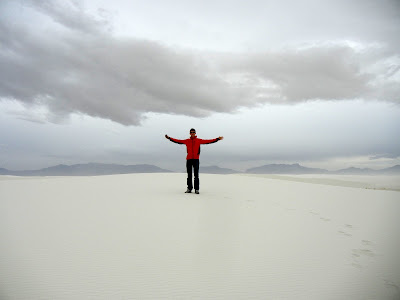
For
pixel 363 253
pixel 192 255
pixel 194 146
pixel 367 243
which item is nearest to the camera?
pixel 192 255

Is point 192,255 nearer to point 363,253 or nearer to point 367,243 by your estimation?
point 363,253

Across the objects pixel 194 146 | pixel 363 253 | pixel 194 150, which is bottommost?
pixel 363 253

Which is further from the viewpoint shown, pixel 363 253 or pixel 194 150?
pixel 194 150

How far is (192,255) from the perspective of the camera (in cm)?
350

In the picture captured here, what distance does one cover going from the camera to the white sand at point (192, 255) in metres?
2.72

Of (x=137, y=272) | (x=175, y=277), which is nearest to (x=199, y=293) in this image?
(x=175, y=277)

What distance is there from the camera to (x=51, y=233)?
4.25m

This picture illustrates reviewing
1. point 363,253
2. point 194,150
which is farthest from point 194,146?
point 363,253

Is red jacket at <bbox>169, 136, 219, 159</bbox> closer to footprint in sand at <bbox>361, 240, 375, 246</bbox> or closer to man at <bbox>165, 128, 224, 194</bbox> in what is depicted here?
man at <bbox>165, 128, 224, 194</bbox>

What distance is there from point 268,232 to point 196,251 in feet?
5.46

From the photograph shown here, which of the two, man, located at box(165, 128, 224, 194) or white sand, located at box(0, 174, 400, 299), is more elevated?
man, located at box(165, 128, 224, 194)

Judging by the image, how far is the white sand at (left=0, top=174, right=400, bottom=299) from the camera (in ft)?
8.92

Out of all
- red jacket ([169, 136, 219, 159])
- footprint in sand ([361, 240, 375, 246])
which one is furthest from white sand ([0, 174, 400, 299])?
red jacket ([169, 136, 219, 159])

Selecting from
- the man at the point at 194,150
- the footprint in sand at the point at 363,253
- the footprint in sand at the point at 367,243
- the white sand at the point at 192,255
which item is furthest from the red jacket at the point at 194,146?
the footprint in sand at the point at 363,253
